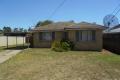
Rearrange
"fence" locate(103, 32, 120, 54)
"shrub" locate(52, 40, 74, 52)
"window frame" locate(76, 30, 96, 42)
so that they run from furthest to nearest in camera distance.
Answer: "window frame" locate(76, 30, 96, 42) < "shrub" locate(52, 40, 74, 52) < "fence" locate(103, 32, 120, 54)

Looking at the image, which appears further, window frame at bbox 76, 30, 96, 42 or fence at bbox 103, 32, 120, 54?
window frame at bbox 76, 30, 96, 42

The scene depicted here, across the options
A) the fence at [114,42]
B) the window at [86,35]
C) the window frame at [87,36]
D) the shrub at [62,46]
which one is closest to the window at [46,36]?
the shrub at [62,46]

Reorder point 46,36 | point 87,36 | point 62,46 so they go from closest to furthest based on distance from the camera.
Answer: point 62,46 < point 87,36 < point 46,36

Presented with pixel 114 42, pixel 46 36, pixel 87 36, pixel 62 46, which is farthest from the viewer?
pixel 46 36

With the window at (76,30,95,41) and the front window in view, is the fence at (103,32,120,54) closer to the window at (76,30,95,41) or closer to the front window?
the window at (76,30,95,41)

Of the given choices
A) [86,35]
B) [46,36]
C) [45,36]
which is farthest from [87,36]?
[45,36]

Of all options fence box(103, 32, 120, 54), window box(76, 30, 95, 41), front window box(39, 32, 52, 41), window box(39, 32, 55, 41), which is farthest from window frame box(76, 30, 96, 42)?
front window box(39, 32, 52, 41)

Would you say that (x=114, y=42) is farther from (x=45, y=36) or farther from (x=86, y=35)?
(x=45, y=36)

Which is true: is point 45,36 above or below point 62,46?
above

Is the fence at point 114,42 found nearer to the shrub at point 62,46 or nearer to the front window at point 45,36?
the shrub at point 62,46

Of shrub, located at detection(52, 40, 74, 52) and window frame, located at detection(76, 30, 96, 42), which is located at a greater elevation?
window frame, located at detection(76, 30, 96, 42)

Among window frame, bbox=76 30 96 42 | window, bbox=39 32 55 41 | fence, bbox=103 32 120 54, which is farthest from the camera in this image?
window, bbox=39 32 55 41

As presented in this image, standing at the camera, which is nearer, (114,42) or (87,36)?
(87,36)

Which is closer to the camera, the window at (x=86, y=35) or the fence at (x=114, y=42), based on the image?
the fence at (x=114, y=42)
